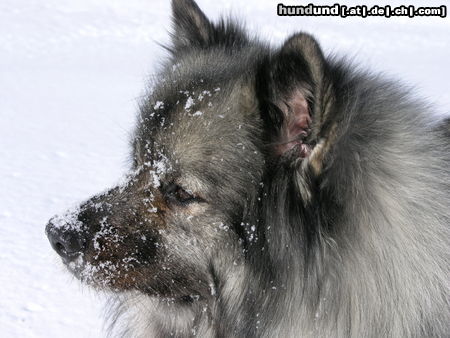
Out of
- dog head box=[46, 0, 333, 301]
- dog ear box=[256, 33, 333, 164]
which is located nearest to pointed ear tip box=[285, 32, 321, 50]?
dog ear box=[256, 33, 333, 164]

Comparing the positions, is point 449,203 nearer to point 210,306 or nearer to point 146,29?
point 210,306

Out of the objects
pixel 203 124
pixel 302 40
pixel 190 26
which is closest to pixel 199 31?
pixel 190 26

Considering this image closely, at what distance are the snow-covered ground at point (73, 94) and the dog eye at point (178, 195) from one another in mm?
605

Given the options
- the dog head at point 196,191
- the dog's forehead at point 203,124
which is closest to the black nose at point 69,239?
the dog head at point 196,191

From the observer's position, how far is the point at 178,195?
216 cm

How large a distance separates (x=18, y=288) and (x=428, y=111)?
2.77m

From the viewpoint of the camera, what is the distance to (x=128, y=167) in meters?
2.62

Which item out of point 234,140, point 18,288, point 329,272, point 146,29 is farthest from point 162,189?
point 146,29

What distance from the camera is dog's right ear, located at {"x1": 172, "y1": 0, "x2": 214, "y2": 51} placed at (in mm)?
2652

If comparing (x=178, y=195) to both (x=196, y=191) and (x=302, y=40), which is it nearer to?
(x=196, y=191)

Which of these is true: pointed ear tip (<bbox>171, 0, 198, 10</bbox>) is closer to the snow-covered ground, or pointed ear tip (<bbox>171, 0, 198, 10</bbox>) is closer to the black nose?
the snow-covered ground

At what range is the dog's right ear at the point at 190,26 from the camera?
265cm

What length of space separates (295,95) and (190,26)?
94 centimetres

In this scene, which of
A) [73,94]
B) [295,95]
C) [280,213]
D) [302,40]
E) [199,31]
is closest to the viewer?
[302,40]
